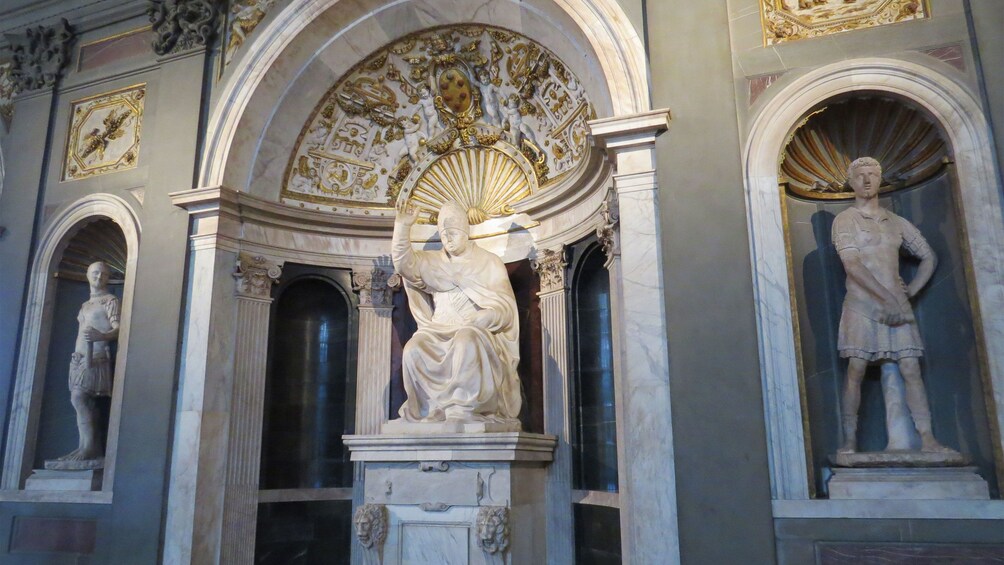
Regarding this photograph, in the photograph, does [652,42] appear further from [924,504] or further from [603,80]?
[924,504]

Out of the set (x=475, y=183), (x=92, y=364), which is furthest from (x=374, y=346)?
(x=92, y=364)

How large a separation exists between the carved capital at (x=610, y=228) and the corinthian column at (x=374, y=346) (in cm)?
256

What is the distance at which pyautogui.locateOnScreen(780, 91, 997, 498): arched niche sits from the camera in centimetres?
499

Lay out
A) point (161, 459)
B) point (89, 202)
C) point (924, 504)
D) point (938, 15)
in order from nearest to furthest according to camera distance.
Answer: point (924, 504), point (938, 15), point (161, 459), point (89, 202)

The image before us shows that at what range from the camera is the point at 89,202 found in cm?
779

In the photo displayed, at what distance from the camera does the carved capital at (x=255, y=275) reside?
735 centimetres

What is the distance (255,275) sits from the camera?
24.5 feet

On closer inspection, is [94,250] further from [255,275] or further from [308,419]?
[308,419]

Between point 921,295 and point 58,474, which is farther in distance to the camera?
point 58,474

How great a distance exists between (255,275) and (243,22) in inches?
97.0

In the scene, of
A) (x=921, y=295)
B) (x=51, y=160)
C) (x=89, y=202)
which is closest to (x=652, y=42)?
(x=921, y=295)

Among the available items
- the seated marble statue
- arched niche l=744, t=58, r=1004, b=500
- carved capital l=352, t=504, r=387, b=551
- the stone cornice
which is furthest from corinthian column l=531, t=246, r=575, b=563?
arched niche l=744, t=58, r=1004, b=500

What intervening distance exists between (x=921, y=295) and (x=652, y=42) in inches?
101

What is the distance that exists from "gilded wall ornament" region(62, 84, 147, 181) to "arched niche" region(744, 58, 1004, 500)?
591 cm
